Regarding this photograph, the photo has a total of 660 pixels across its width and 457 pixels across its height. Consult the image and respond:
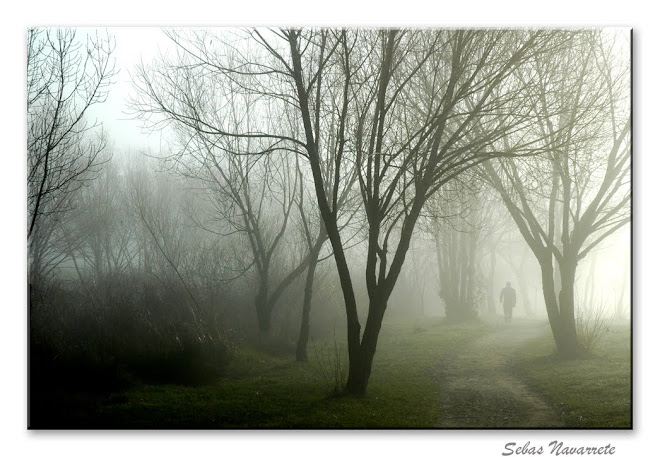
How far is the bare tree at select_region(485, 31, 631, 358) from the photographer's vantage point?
6863 millimetres

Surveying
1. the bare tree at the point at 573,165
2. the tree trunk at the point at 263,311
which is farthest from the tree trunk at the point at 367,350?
the bare tree at the point at 573,165

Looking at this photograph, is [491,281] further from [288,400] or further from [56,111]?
[56,111]

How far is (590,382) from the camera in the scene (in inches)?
266

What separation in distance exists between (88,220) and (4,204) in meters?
1.24

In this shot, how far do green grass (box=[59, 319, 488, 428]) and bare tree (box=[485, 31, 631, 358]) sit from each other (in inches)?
103

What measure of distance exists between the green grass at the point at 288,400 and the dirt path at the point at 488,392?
7.8 inches

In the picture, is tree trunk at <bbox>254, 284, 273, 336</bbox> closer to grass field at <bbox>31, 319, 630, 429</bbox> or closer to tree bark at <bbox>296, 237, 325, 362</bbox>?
tree bark at <bbox>296, 237, 325, 362</bbox>

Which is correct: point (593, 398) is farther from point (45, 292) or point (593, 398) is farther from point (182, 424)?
point (45, 292)

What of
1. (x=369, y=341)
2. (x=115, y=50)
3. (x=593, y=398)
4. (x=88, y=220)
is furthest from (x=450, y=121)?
(x=88, y=220)

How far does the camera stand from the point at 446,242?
11039mm

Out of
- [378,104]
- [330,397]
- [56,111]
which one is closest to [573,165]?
[378,104]
